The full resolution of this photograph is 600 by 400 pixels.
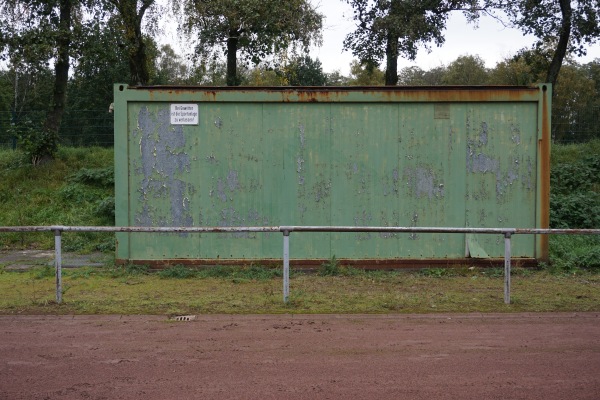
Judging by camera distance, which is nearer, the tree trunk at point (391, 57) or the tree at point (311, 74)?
the tree trunk at point (391, 57)

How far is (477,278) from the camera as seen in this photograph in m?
10.1

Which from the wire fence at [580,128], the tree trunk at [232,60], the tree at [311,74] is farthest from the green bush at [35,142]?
the tree at [311,74]

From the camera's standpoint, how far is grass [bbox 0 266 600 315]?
796 cm

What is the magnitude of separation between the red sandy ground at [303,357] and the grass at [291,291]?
16.8 inches

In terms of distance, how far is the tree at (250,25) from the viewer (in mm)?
21781

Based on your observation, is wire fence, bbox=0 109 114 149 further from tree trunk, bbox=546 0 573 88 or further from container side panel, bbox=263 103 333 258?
tree trunk, bbox=546 0 573 88

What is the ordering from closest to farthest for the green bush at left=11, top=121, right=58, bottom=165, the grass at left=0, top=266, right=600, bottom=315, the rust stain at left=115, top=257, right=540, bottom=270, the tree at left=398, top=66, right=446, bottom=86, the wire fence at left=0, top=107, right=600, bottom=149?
the grass at left=0, top=266, right=600, bottom=315
the rust stain at left=115, top=257, right=540, bottom=270
the green bush at left=11, top=121, right=58, bottom=165
the wire fence at left=0, top=107, right=600, bottom=149
the tree at left=398, top=66, right=446, bottom=86

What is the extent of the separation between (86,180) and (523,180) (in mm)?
11809

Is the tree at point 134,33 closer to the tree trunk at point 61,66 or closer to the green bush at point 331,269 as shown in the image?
the tree trunk at point 61,66

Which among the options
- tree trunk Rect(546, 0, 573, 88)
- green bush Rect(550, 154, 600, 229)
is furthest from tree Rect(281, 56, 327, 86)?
green bush Rect(550, 154, 600, 229)

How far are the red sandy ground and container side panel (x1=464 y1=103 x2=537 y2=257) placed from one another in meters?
3.45

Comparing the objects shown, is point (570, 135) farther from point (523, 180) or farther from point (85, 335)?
point (85, 335)

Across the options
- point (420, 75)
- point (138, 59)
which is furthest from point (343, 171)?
point (420, 75)

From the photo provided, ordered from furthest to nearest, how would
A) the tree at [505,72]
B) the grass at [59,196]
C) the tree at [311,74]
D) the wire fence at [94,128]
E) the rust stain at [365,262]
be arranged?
the tree at [505,72]
the tree at [311,74]
the wire fence at [94,128]
the grass at [59,196]
the rust stain at [365,262]
